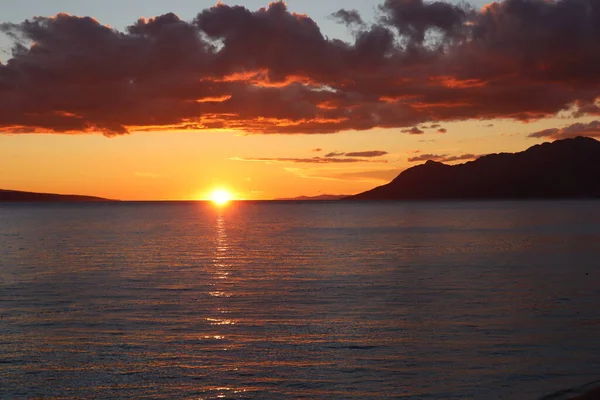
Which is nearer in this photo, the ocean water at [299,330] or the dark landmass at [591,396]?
the dark landmass at [591,396]

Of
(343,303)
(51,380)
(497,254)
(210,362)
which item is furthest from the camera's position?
(497,254)

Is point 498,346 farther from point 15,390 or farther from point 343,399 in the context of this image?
point 15,390

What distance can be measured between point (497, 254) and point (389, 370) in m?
46.8

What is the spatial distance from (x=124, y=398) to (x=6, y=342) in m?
8.99

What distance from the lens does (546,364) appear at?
22656 mm

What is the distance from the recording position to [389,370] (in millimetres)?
21828

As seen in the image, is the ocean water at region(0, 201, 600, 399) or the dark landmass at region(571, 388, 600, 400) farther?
the ocean water at region(0, 201, 600, 399)

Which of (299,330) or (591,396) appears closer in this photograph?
(591,396)

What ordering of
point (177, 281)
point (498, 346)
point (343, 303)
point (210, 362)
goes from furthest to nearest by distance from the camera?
point (177, 281)
point (343, 303)
point (498, 346)
point (210, 362)

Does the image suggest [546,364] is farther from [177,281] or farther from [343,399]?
[177,281]

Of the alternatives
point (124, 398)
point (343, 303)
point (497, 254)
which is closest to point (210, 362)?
point (124, 398)

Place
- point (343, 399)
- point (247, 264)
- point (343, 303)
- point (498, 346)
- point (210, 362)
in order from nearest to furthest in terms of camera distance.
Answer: point (343, 399)
point (210, 362)
point (498, 346)
point (343, 303)
point (247, 264)

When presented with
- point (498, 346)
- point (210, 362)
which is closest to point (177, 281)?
point (210, 362)

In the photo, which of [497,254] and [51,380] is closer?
[51,380]
